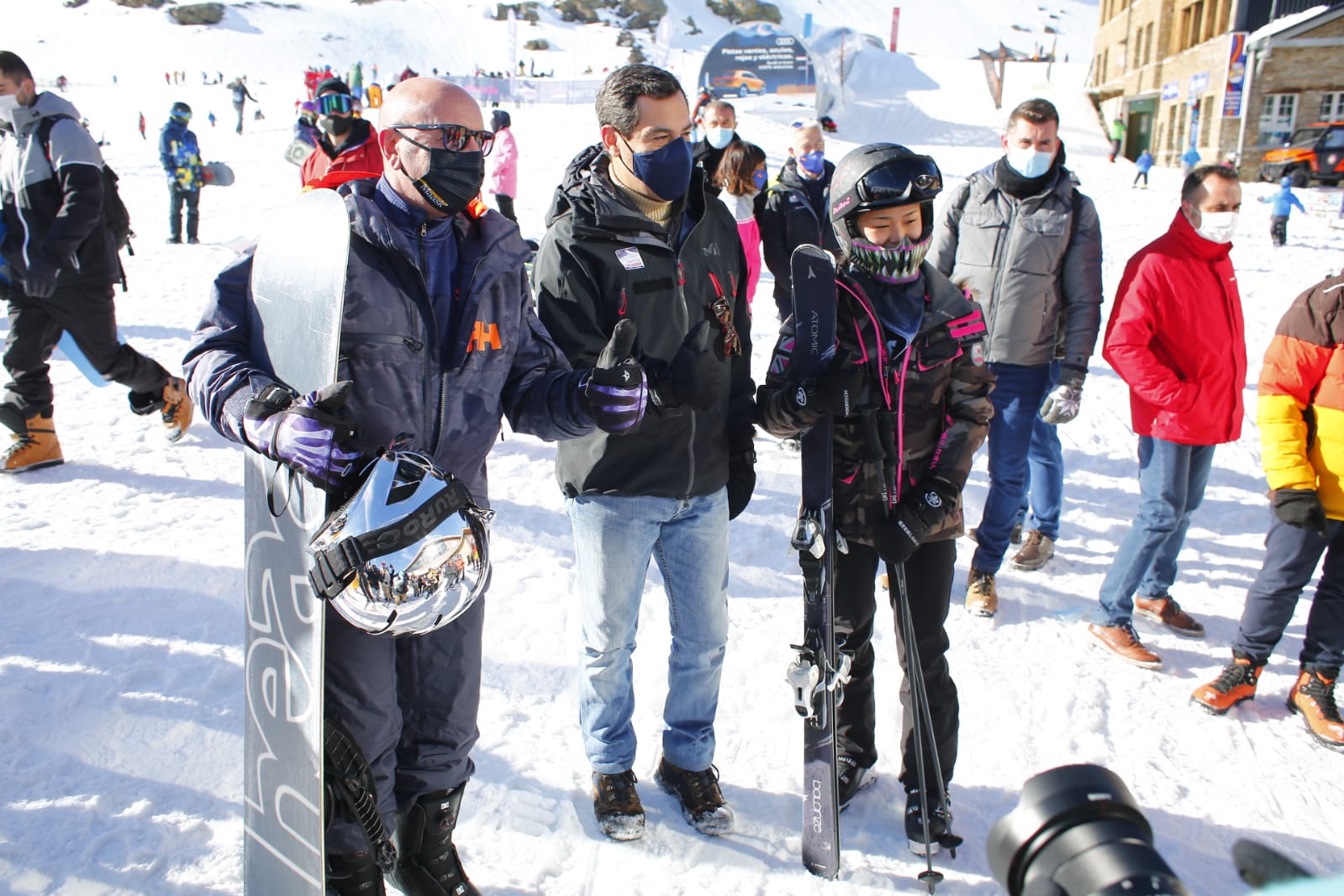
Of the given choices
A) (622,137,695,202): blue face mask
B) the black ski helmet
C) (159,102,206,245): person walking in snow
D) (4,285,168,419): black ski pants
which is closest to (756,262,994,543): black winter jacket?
the black ski helmet

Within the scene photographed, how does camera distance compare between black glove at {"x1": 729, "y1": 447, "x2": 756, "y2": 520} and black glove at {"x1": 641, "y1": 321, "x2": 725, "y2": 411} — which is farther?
black glove at {"x1": 729, "y1": 447, "x2": 756, "y2": 520}

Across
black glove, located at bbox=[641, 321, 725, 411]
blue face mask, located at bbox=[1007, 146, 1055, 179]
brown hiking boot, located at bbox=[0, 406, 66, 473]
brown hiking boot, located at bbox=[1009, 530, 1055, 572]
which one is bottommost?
brown hiking boot, located at bbox=[1009, 530, 1055, 572]

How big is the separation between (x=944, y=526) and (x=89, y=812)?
2.80 m

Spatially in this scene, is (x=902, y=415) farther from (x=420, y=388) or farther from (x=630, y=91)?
(x=420, y=388)

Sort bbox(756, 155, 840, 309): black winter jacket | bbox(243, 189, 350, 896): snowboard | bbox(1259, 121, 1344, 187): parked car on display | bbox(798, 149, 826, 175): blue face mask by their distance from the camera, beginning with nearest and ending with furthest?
bbox(243, 189, 350, 896): snowboard < bbox(756, 155, 840, 309): black winter jacket < bbox(798, 149, 826, 175): blue face mask < bbox(1259, 121, 1344, 187): parked car on display

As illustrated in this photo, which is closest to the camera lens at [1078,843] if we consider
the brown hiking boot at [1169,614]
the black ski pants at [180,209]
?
the brown hiking boot at [1169,614]

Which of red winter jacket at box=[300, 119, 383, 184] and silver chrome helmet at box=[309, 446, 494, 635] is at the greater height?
red winter jacket at box=[300, 119, 383, 184]

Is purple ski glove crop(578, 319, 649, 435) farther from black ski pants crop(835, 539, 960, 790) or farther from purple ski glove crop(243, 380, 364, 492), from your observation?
black ski pants crop(835, 539, 960, 790)

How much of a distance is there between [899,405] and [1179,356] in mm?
1927

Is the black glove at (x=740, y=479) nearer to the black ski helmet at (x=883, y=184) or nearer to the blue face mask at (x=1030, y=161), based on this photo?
the black ski helmet at (x=883, y=184)

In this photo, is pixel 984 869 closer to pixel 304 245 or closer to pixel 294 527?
pixel 294 527

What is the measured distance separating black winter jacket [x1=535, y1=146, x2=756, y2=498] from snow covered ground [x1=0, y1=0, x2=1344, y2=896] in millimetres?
900

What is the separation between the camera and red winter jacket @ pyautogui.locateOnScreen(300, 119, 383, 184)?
4836mm

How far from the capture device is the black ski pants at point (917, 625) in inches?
104
